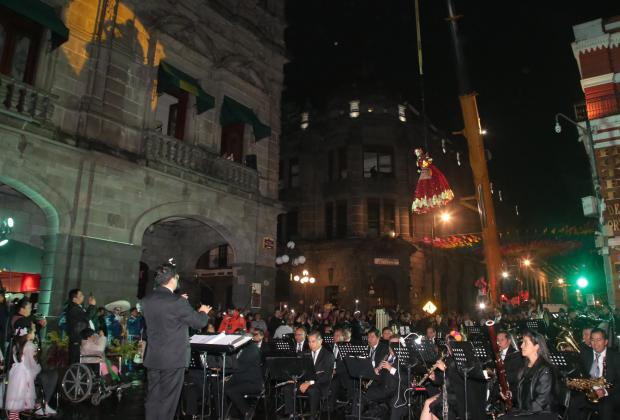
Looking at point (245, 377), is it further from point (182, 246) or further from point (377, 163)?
point (377, 163)

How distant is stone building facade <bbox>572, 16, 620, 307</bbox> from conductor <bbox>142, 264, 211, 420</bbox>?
925 inches

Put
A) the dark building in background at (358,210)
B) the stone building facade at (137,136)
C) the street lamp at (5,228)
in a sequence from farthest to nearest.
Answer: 1. the dark building in background at (358,210)
2. the street lamp at (5,228)
3. the stone building facade at (137,136)

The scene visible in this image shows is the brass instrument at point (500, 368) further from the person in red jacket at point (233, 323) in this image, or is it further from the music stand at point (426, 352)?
the person in red jacket at point (233, 323)

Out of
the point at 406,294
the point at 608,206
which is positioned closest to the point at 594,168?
the point at 608,206

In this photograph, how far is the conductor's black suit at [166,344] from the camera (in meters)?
5.60

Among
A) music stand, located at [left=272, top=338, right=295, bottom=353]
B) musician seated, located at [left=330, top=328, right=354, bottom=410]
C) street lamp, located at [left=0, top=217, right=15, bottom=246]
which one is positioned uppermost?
street lamp, located at [left=0, top=217, right=15, bottom=246]

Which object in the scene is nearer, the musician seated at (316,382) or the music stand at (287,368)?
the music stand at (287,368)

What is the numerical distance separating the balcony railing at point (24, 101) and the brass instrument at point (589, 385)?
14.5 meters

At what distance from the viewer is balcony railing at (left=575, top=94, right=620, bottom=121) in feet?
78.0

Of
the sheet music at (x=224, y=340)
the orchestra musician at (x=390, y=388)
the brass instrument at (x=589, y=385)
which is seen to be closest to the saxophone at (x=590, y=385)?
the brass instrument at (x=589, y=385)

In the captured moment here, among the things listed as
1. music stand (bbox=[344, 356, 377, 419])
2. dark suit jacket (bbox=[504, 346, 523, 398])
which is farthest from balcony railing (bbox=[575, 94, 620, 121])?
music stand (bbox=[344, 356, 377, 419])

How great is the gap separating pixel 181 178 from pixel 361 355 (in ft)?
33.5

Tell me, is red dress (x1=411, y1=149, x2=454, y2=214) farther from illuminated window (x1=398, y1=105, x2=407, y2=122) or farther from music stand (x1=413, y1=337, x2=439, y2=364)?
music stand (x1=413, y1=337, x2=439, y2=364)

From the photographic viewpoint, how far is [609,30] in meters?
24.5
